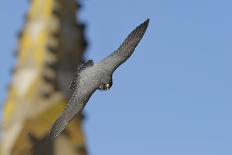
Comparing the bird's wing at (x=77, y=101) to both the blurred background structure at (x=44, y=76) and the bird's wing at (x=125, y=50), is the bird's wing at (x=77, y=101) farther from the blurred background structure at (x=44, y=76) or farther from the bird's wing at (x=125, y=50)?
the blurred background structure at (x=44, y=76)

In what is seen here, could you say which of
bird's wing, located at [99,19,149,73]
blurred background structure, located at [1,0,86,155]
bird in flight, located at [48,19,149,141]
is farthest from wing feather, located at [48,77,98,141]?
blurred background structure, located at [1,0,86,155]

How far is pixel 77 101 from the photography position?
4582 millimetres

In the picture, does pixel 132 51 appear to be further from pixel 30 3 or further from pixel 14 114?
pixel 30 3

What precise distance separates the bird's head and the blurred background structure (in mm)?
26293

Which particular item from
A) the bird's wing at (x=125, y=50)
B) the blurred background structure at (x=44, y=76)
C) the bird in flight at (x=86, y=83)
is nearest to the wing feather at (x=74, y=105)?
the bird in flight at (x=86, y=83)

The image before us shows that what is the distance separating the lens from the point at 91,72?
4.68 metres

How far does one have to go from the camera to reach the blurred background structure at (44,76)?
3253 cm

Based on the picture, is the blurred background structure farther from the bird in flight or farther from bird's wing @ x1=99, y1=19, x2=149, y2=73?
the bird in flight

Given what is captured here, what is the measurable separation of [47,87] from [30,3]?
245 inches

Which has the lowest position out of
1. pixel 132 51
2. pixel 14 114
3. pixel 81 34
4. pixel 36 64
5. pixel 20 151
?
pixel 132 51

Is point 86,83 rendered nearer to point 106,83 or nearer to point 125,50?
point 106,83

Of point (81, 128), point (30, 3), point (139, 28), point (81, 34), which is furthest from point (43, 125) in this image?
point (139, 28)

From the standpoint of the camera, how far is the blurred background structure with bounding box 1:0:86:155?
3253cm

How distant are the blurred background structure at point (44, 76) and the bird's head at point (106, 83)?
2629cm
